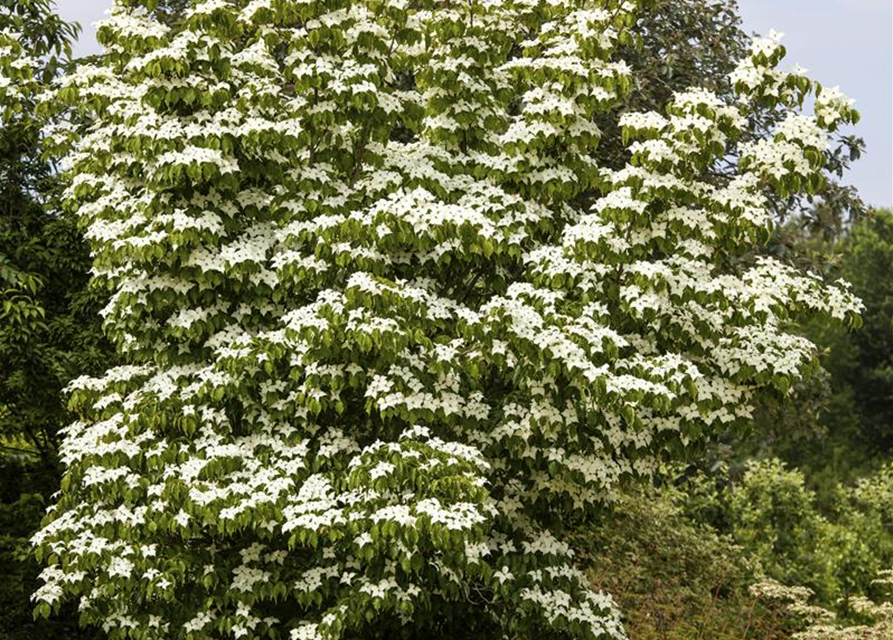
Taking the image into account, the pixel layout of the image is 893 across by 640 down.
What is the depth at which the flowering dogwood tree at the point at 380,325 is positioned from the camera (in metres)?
9.40

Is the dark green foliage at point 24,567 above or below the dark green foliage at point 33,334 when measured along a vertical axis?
below

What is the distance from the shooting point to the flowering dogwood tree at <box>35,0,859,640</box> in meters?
9.40

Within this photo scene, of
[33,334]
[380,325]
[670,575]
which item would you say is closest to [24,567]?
[33,334]

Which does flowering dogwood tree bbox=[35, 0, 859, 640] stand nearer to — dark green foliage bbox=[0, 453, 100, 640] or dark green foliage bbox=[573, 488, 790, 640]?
dark green foliage bbox=[0, 453, 100, 640]

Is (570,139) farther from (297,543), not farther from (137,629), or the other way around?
(137,629)

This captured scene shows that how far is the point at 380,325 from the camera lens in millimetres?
9031

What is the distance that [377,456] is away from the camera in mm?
9273

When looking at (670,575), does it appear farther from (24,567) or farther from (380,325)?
(380,325)

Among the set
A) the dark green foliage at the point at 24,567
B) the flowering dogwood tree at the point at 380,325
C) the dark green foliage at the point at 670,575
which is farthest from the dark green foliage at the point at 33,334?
the dark green foliage at the point at 670,575

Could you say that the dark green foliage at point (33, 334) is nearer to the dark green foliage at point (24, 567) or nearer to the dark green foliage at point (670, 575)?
the dark green foliage at point (24, 567)

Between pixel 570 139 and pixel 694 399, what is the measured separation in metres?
2.84

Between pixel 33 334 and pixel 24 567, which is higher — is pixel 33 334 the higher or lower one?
the higher one

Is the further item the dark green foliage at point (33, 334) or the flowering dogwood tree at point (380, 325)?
the dark green foliage at point (33, 334)

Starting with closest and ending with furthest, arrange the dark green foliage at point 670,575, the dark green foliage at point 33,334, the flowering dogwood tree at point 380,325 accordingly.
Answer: the flowering dogwood tree at point 380,325 < the dark green foliage at point 33,334 < the dark green foliage at point 670,575
